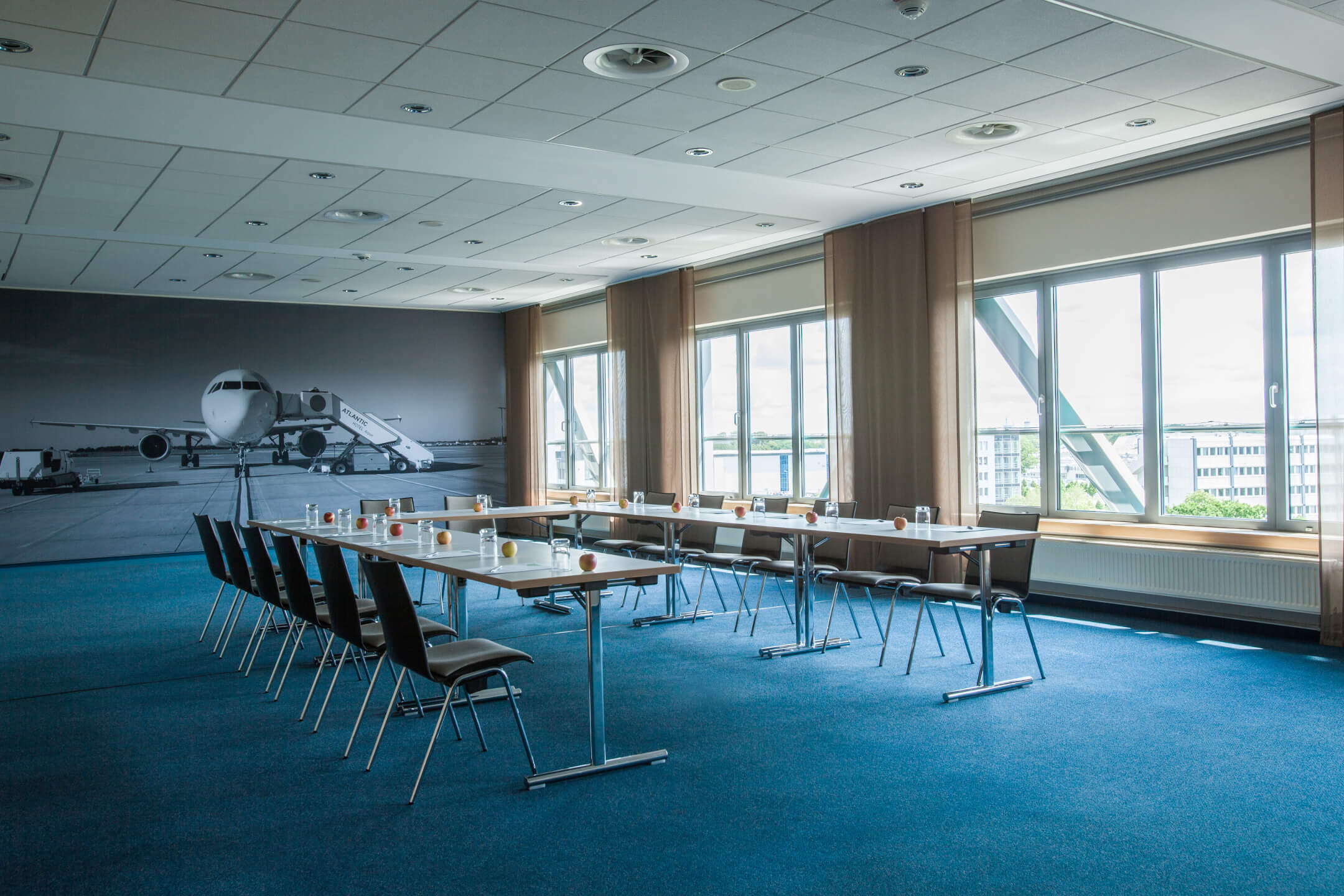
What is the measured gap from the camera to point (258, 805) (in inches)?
143

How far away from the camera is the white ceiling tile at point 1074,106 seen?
5645mm

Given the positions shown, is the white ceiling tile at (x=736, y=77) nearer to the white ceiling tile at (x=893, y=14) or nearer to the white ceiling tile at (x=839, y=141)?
the white ceiling tile at (x=893, y=14)

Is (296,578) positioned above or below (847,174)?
below

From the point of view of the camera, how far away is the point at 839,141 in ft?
21.5

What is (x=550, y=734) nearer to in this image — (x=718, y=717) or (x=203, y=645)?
(x=718, y=717)

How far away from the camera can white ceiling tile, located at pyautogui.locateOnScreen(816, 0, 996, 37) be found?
4.48 meters

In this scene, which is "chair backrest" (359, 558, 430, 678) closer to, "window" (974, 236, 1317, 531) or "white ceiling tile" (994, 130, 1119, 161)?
"white ceiling tile" (994, 130, 1119, 161)

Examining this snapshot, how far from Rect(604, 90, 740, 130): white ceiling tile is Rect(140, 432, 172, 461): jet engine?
28.8 ft

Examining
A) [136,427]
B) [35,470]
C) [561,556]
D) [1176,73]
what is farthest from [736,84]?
[35,470]

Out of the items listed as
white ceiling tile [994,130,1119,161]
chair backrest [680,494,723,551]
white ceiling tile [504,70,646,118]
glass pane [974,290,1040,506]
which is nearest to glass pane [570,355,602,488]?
chair backrest [680,494,723,551]

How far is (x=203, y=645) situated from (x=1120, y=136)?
694 cm

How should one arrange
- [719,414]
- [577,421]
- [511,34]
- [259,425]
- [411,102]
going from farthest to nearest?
[577,421] → [259,425] → [719,414] → [411,102] → [511,34]

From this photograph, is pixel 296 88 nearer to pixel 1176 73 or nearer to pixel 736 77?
pixel 736 77

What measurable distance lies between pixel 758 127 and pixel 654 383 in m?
5.15
